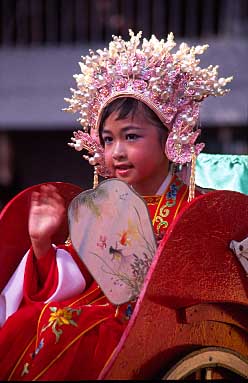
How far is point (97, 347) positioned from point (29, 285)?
30 centimetres

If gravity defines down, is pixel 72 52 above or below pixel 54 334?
above

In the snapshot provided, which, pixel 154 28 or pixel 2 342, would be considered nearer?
pixel 2 342

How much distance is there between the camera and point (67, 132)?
7.16 m

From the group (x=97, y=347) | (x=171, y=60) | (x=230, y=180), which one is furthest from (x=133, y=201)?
(x=230, y=180)

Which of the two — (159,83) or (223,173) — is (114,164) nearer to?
(159,83)

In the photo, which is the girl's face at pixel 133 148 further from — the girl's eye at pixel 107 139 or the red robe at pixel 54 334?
the red robe at pixel 54 334

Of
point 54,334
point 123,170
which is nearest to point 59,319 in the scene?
point 54,334

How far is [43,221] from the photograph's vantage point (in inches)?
87.1

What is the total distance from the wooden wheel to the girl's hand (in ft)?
1.48

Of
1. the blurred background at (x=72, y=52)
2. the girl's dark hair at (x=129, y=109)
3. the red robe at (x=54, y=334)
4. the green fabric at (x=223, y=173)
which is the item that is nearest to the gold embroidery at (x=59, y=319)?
the red robe at (x=54, y=334)

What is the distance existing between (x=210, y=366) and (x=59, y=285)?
417 millimetres

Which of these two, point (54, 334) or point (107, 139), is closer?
point (54, 334)

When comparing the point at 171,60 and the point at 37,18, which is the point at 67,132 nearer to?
the point at 37,18

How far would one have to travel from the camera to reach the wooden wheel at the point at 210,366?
79.7 inches
